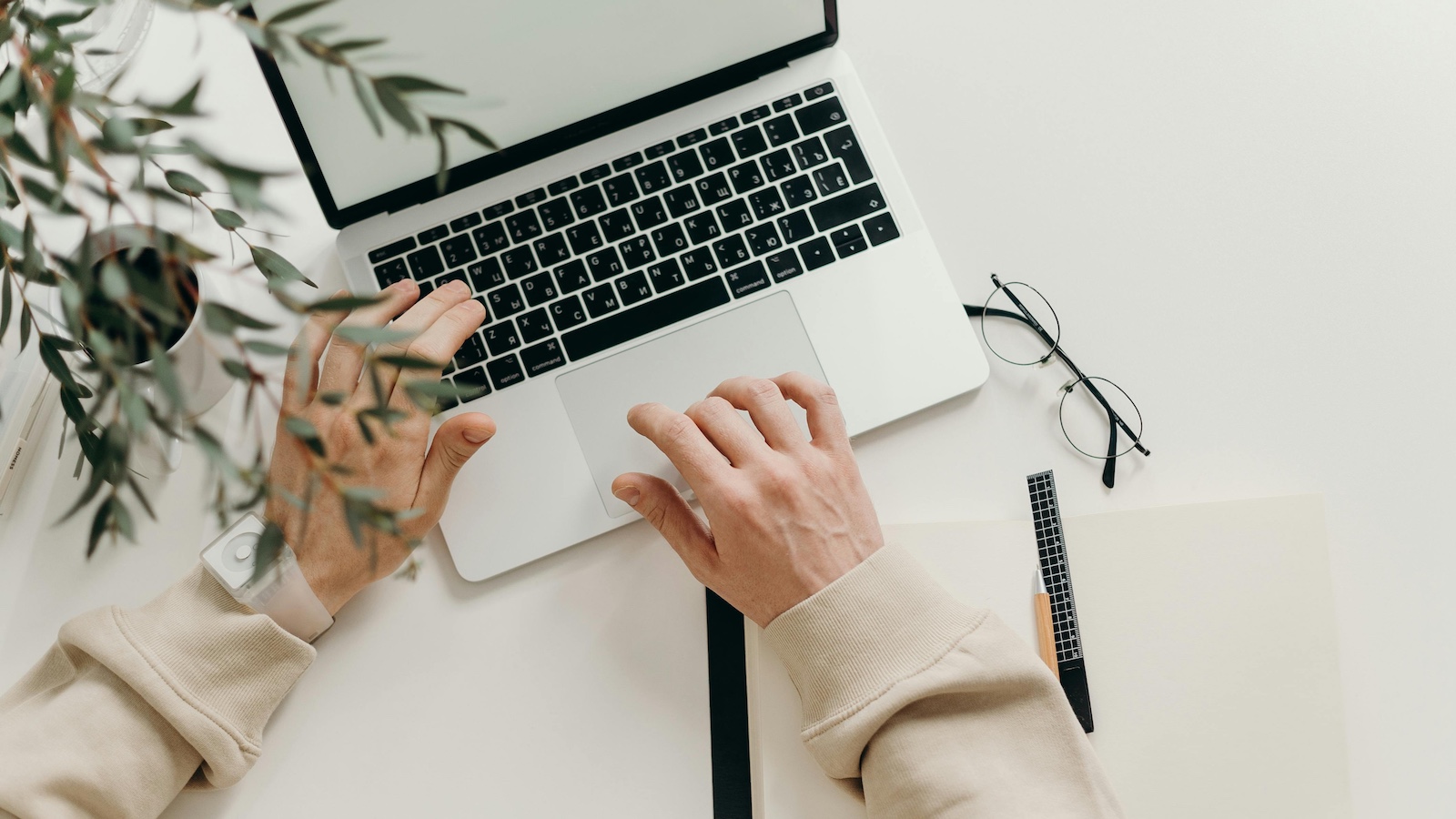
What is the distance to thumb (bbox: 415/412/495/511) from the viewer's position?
0.79 metres

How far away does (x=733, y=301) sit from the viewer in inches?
34.5

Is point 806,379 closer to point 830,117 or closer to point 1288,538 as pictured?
point 830,117

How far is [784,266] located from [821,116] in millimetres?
156

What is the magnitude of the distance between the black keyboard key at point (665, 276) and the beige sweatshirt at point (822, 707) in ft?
1.01

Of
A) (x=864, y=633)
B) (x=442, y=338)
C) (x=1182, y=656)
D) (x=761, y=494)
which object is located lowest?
(x=1182, y=656)

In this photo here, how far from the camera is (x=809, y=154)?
90 cm

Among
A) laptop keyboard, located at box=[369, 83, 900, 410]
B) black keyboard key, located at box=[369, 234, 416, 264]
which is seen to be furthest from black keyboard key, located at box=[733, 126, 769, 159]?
black keyboard key, located at box=[369, 234, 416, 264]

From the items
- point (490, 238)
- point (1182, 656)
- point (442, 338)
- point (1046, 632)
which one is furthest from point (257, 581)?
point (1182, 656)

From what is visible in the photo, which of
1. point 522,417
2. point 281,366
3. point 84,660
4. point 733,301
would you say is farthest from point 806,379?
point 84,660

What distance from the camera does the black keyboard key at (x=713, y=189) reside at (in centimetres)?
89

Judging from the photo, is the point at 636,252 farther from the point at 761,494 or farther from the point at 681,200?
the point at 761,494

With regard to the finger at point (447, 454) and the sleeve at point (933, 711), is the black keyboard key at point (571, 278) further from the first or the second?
the sleeve at point (933, 711)

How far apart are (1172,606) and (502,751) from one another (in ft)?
1.98

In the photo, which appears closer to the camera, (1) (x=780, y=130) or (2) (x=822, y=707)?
(2) (x=822, y=707)
